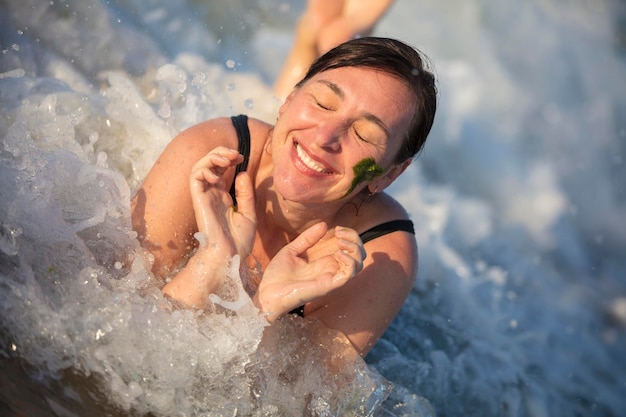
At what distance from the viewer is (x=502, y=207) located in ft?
22.5

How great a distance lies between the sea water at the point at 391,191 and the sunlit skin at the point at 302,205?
0.12m

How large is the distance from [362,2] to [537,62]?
304cm

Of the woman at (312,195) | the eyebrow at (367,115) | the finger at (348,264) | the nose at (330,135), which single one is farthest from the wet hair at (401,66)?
the finger at (348,264)

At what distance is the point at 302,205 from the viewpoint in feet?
10.4

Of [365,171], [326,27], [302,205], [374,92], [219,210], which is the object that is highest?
[374,92]

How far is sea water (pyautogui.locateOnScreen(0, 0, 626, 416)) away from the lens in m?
2.70

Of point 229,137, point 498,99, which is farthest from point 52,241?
point 498,99

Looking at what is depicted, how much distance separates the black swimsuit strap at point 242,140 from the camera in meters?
3.23

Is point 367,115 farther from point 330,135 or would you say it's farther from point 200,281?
point 200,281

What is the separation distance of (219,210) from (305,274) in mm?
432

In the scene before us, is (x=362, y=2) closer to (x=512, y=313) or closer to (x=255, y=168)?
(x=512, y=313)

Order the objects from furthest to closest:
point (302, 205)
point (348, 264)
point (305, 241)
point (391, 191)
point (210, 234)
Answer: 1. point (391, 191)
2. point (302, 205)
3. point (305, 241)
4. point (210, 234)
5. point (348, 264)

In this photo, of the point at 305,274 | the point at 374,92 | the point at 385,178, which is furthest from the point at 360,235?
the point at 374,92

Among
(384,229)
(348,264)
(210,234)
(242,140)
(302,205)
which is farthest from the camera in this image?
(384,229)
